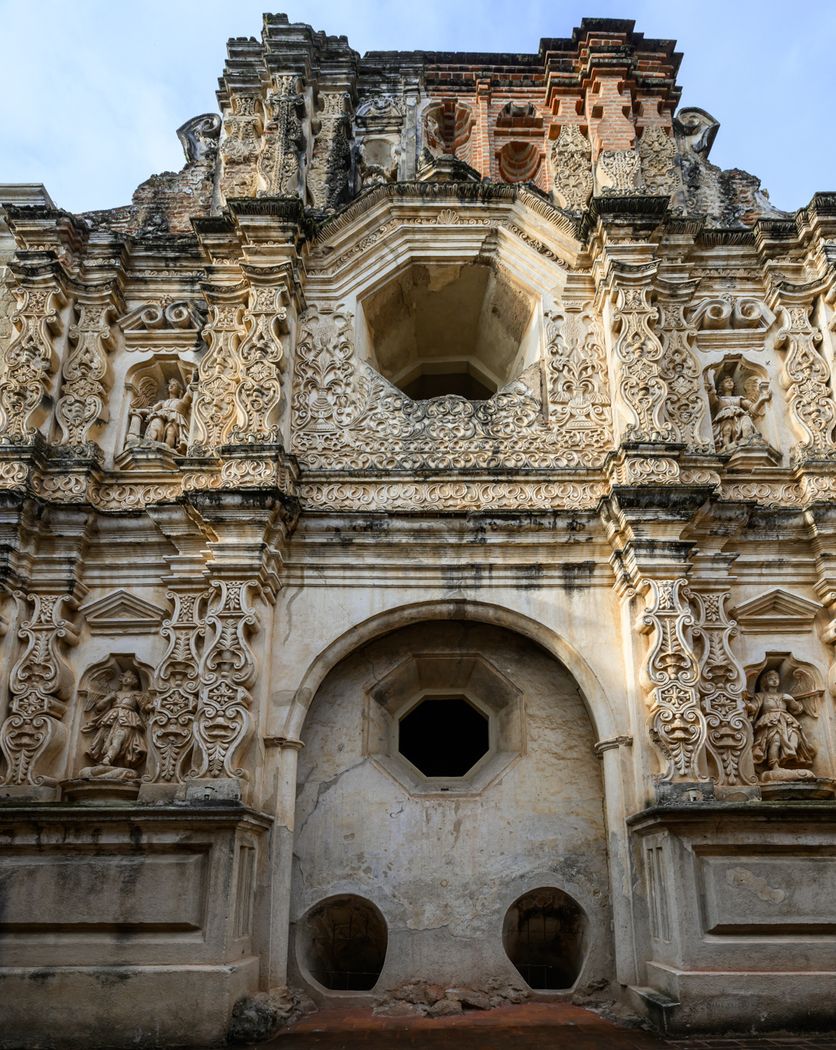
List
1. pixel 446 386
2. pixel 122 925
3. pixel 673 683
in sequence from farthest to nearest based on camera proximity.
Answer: pixel 446 386 < pixel 673 683 < pixel 122 925

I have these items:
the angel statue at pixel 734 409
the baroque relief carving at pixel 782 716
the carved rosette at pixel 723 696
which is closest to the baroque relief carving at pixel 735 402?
the angel statue at pixel 734 409

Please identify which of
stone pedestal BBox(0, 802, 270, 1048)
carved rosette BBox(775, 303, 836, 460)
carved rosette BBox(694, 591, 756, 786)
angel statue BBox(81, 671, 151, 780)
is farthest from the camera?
carved rosette BBox(775, 303, 836, 460)

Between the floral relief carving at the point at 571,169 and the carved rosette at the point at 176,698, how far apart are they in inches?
258

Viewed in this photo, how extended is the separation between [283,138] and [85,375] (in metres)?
3.65

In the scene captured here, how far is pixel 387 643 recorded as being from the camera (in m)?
8.44

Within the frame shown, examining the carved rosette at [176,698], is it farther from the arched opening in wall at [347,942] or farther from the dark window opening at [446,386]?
the dark window opening at [446,386]

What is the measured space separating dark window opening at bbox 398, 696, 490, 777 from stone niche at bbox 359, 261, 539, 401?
3.69 m

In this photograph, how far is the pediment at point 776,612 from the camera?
7.98 metres

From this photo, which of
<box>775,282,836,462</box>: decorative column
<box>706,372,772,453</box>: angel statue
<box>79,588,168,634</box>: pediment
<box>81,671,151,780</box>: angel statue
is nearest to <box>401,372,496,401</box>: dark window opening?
<box>706,372,772,453</box>: angel statue

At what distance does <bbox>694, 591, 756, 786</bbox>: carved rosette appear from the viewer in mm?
7254

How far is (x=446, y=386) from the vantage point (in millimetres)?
11664

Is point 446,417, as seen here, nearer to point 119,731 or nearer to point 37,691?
point 119,731

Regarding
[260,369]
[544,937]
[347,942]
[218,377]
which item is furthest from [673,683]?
[218,377]

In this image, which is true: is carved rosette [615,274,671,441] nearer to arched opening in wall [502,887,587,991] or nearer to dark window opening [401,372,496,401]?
dark window opening [401,372,496,401]
